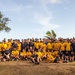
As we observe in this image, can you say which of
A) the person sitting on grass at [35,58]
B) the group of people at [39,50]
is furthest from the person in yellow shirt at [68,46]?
the person sitting on grass at [35,58]

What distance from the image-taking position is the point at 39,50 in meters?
23.9

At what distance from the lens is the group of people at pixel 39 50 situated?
2355 centimetres

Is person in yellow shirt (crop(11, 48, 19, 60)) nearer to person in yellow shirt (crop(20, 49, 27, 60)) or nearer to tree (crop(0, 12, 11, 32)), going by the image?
person in yellow shirt (crop(20, 49, 27, 60))

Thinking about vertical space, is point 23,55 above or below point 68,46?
below

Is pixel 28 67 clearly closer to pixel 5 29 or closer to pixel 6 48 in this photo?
pixel 6 48

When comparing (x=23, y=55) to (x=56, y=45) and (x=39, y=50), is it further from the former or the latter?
(x=56, y=45)

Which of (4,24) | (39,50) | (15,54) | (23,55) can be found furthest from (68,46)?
(4,24)

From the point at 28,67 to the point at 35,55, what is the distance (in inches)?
142

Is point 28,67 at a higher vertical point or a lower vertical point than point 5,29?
lower

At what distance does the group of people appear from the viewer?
23547mm

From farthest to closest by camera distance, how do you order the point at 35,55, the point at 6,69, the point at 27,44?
the point at 27,44 < the point at 35,55 < the point at 6,69

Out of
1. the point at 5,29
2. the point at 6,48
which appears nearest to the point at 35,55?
the point at 6,48

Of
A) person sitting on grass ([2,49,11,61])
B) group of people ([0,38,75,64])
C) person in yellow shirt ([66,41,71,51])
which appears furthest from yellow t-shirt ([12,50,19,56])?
person in yellow shirt ([66,41,71,51])

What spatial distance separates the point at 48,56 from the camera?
932 inches
